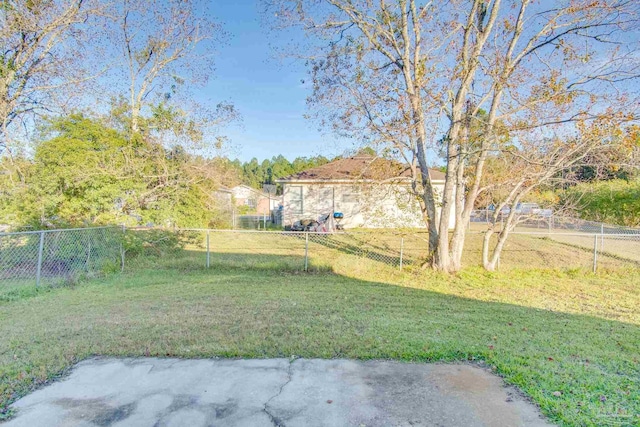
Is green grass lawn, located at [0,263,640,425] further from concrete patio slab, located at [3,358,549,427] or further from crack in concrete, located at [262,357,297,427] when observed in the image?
crack in concrete, located at [262,357,297,427]

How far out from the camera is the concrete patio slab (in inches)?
92.0

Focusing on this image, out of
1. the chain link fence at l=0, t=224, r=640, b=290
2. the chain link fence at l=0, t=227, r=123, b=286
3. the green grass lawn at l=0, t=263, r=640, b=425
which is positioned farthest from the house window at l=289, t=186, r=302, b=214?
the green grass lawn at l=0, t=263, r=640, b=425

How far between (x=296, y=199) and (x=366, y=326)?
13.9 metres

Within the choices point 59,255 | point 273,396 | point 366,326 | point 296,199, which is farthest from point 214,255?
point 296,199

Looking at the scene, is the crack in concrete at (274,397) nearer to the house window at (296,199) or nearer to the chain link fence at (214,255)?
the chain link fence at (214,255)

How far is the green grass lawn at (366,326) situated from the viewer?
2938 millimetres

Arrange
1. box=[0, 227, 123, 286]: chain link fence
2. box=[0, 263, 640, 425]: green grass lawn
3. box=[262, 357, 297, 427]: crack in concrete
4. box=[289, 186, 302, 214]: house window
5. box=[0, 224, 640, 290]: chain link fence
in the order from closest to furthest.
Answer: box=[262, 357, 297, 427]: crack in concrete → box=[0, 263, 640, 425]: green grass lawn → box=[0, 227, 123, 286]: chain link fence → box=[0, 224, 640, 290]: chain link fence → box=[289, 186, 302, 214]: house window

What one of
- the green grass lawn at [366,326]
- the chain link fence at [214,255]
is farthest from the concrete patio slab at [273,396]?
the chain link fence at [214,255]

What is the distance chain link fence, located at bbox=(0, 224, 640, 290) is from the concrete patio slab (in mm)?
4077

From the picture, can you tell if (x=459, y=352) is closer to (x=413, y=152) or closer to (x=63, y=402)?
(x=63, y=402)

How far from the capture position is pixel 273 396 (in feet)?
8.56

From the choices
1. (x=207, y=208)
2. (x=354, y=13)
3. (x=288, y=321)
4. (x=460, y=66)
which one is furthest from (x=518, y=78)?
(x=207, y=208)

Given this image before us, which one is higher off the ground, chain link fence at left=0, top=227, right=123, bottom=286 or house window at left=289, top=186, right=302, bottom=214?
house window at left=289, top=186, right=302, bottom=214

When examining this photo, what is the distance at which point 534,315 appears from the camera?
4820mm
